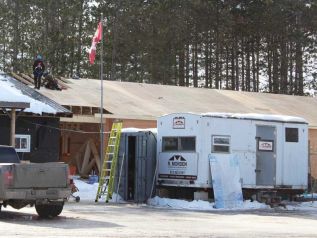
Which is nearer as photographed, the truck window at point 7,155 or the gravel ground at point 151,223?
the gravel ground at point 151,223

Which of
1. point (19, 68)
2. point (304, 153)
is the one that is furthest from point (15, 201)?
point (19, 68)

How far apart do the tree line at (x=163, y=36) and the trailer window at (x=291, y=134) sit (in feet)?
95.5

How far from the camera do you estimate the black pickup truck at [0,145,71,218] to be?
15008 millimetres

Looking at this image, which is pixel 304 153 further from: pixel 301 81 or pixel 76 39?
pixel 301 81

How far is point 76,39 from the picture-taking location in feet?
172

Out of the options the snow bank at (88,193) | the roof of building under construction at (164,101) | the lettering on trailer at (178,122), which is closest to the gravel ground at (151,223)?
the snow bank at (88,193)

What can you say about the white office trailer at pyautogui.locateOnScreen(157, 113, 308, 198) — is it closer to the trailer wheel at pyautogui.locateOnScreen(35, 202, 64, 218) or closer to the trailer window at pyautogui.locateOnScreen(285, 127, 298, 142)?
the trailer window at pyautogui.locateOnScreen(285, 127, 298, 142)

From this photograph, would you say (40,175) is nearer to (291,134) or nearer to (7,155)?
(7,155)

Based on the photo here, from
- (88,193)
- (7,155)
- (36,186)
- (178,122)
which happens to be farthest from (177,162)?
(36,186)

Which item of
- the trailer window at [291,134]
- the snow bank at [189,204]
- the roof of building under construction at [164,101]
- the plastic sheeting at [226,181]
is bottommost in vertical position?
the snow bank at [189,204]

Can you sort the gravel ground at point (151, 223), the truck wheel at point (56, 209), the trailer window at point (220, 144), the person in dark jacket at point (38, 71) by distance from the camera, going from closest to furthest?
the gravel ground at point (151, 223)
the truck wheel at point (56, 209)
the trailer window at point (220, 144)
the person in dark jacket at point (38, 71)

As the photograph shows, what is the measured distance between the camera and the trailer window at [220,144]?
21.1 metres

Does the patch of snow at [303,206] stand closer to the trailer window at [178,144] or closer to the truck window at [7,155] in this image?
the trailer window at [178,144]

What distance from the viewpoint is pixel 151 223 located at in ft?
51.2
